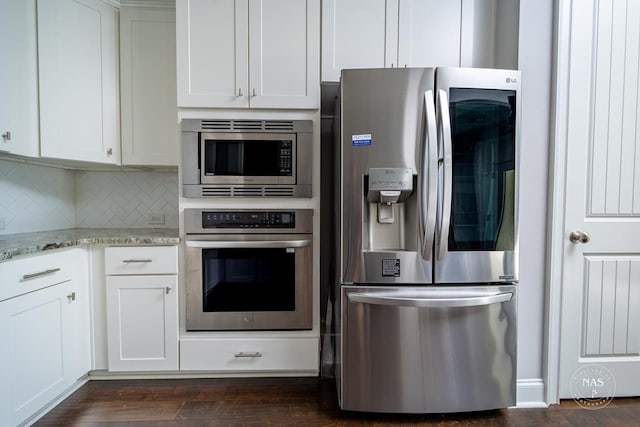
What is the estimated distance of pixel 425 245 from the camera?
1413mm

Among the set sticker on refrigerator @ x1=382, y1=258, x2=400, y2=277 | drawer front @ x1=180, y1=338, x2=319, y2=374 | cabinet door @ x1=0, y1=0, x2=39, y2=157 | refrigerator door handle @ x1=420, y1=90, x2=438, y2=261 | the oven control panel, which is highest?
cabinet door @ x1=0, y1=0, x2=39, y2=157

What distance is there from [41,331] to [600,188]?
3035mm

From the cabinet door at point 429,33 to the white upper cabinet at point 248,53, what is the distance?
505 millimetres

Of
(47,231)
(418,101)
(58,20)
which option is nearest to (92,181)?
(47,231)

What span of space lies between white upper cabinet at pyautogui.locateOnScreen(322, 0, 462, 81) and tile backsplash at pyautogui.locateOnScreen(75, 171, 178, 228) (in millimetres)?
1559

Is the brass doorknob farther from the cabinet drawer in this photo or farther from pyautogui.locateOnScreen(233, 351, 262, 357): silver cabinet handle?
the cabinet drawer

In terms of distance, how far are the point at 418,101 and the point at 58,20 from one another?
2108 millimetres

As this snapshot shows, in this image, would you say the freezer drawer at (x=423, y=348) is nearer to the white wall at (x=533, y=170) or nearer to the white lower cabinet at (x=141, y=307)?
the white wall at (x=533, y=170)

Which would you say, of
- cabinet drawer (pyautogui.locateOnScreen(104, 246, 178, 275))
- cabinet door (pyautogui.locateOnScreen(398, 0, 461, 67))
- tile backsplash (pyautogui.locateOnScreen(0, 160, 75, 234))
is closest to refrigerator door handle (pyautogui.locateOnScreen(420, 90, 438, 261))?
cabinet door (pyautogui.locateOnScreen(398, 0, 461, 67))

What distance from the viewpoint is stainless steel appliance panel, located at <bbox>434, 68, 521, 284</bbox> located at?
143 cm

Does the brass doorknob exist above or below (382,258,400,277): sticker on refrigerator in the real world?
above

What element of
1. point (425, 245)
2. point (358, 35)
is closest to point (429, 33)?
point (358, 35)

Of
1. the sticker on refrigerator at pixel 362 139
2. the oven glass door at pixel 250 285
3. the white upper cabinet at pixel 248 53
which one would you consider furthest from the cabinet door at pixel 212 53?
the oven glass door at pixel 250 285

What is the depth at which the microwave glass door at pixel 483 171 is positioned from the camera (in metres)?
1.44
